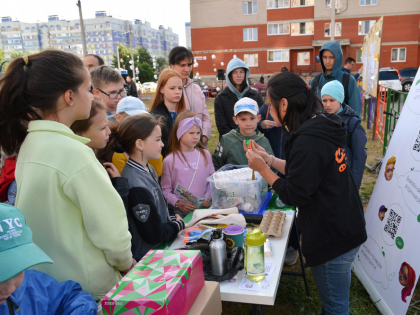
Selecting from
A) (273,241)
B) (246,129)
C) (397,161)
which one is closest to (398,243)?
(397,161)

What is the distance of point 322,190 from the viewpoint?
164 cm

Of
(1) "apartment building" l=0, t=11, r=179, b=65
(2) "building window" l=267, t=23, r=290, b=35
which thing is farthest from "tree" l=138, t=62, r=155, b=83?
(1) "apartment building" l=0, t=11, r=179, b=65

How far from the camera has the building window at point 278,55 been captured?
97.5 ft

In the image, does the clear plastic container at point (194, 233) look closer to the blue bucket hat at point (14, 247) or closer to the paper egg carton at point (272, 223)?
the paper egg carton at point (272, 223)

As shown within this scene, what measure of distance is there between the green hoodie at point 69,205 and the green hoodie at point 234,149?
183 centimetres

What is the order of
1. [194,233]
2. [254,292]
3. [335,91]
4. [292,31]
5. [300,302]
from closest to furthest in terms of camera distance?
[254,292]
[194,233]
[300,302]
[335,91]
[292,31]

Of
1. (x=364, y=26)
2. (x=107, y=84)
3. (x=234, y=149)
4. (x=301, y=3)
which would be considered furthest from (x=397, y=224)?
(x=301, y=3)

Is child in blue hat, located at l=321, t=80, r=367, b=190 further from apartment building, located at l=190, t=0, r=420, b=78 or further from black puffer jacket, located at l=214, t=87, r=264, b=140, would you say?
apartment building, located at l=190, t=0, r=420, b=78

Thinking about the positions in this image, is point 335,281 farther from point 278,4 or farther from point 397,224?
point 278,4

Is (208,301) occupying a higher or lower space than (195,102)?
lower

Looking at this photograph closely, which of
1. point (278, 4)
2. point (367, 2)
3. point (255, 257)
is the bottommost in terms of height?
point (255, 257)

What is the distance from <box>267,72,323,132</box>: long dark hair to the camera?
66.4 inches

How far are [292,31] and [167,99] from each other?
29.3 m

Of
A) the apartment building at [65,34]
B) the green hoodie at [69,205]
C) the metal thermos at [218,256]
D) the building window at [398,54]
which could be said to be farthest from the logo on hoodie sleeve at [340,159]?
the apartment building at [65,34]
